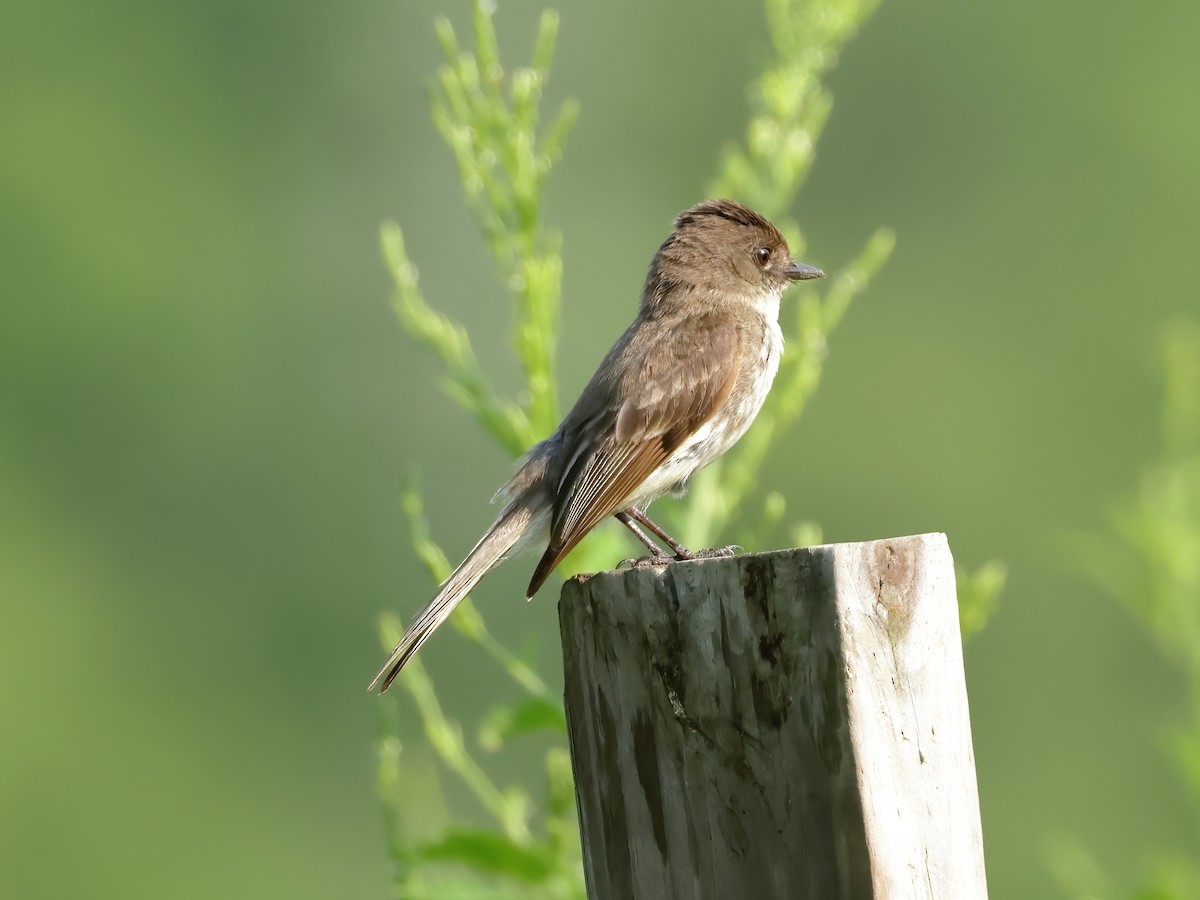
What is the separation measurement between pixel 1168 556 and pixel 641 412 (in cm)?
153

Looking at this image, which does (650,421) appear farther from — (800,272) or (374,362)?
(374,362)

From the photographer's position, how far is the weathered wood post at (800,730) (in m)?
2.44

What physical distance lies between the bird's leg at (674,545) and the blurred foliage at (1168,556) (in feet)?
3.64

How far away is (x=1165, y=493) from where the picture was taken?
4.77 metres

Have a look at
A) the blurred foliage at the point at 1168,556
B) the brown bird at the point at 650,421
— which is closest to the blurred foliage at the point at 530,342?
the brown bird at the point at 650,421

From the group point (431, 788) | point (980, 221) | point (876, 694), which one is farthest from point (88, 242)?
point (876, 694)

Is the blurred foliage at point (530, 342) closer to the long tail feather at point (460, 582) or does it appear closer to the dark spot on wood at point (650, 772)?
the long tail feather at point (460, 582)

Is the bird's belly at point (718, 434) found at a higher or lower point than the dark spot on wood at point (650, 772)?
higher

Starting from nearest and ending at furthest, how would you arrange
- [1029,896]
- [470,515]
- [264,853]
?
[1029,896] → [264,853] → [470,515]

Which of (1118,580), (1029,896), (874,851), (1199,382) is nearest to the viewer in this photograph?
(874,851)

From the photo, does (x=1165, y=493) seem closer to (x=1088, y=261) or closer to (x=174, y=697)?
(x=174, y=697)

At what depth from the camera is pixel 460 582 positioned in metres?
4.25

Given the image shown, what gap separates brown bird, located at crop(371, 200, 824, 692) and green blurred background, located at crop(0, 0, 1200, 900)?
44.2 ft

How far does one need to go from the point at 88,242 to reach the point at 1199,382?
22298 mm
